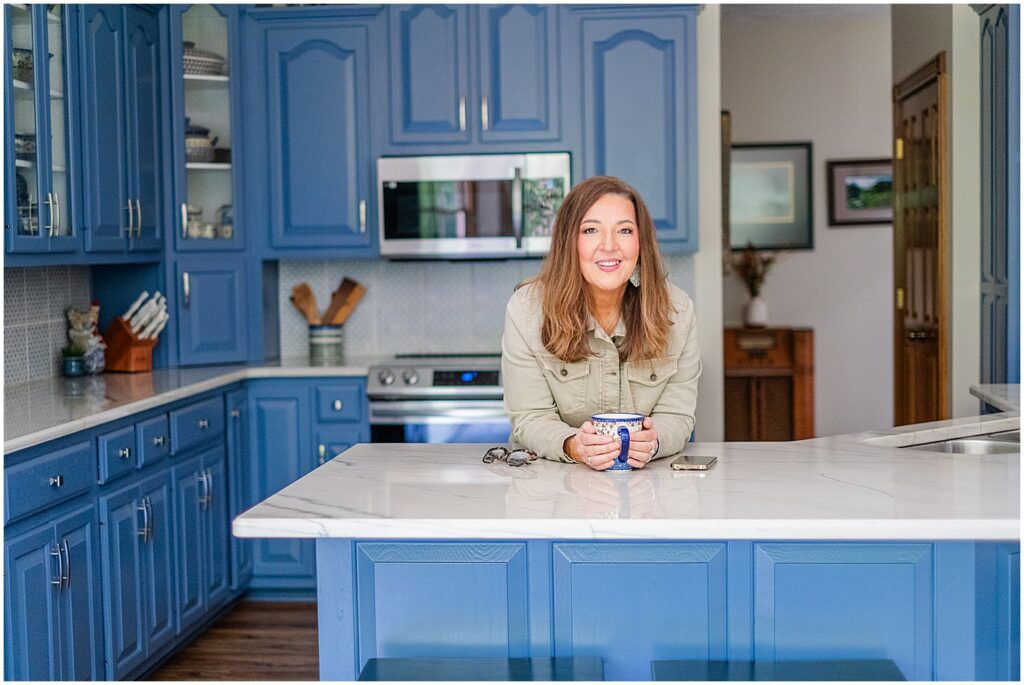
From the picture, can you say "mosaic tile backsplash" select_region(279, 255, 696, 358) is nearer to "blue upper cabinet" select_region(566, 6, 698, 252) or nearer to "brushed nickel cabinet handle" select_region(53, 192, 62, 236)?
"blue upper cabinet" select_region(566, 6, 698, 252)

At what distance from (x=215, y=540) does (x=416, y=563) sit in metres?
2.37

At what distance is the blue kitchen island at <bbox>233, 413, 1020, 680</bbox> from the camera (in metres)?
1.91

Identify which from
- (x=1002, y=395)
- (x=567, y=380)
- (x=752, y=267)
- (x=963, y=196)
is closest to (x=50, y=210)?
(x=567, y=380)

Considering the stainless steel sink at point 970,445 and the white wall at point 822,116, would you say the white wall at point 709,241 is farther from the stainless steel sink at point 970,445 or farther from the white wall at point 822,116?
the white wall at point 822,116

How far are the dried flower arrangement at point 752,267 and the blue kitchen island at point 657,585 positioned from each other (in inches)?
204

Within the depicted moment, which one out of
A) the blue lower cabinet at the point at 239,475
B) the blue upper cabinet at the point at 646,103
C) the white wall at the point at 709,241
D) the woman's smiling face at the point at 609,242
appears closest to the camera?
the woman's smiling face at the point at 609,242

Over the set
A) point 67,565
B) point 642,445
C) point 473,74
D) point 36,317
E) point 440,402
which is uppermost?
point 473,74

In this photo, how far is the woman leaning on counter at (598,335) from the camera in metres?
2.31

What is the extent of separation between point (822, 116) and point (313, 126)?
3.97 meters

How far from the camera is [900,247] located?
608cm

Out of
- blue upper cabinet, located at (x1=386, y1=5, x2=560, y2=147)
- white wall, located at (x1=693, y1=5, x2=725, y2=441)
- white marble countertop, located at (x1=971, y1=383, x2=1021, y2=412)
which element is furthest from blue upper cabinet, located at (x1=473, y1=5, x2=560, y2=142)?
white marble countertop, located at (x1=971, y1=383, x2=1021, y2=412)

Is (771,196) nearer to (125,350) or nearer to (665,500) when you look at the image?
(125,350)

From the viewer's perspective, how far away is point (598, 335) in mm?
2420

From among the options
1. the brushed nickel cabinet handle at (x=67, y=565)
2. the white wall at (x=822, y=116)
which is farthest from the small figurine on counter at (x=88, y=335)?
the white wall at (x=822, y=116)
